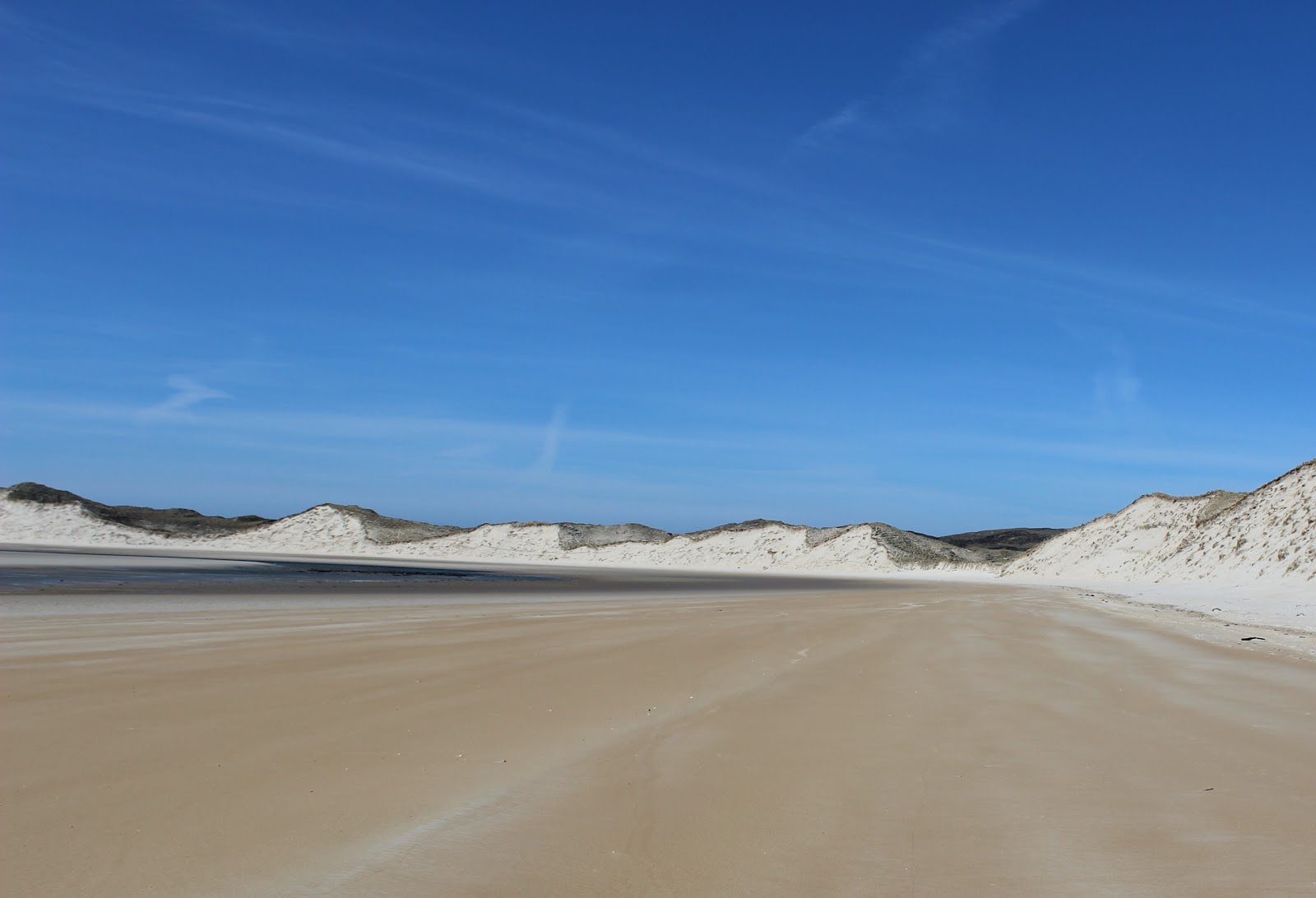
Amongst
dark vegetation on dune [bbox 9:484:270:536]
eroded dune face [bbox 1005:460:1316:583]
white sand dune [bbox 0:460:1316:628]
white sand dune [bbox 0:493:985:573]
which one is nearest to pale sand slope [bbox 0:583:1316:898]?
white sand dune [bbox 0:460:1316:628]

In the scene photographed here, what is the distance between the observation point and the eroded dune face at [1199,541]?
100 feet

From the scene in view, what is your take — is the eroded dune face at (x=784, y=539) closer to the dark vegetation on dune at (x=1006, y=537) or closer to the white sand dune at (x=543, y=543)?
the white sand dune at (x=543, y=543)

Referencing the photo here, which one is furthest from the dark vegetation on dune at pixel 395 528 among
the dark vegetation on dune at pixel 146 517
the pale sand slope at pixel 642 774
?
the pale sand slope at pixel 642 774

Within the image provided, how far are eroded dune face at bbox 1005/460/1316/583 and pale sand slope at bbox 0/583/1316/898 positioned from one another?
25084 mm

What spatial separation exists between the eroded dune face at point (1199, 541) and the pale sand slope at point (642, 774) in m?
25.1

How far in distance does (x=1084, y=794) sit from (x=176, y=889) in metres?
4.42

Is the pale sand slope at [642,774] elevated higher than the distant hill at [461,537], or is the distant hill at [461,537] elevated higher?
the distant hill at [461,537]

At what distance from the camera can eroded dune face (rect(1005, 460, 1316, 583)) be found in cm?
3053

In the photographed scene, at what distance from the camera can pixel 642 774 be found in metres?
5.07

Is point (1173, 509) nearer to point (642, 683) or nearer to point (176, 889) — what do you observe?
point (642, 683)

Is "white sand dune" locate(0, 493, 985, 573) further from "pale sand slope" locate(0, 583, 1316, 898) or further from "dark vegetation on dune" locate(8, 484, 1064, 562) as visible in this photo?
"pale sand slope" locate(0, 583, 1316, 898)

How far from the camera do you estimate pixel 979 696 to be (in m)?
7.86

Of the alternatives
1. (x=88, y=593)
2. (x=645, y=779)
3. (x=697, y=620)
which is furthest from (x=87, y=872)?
(x=88, y=593)

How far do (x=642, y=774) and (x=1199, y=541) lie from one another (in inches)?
1675
